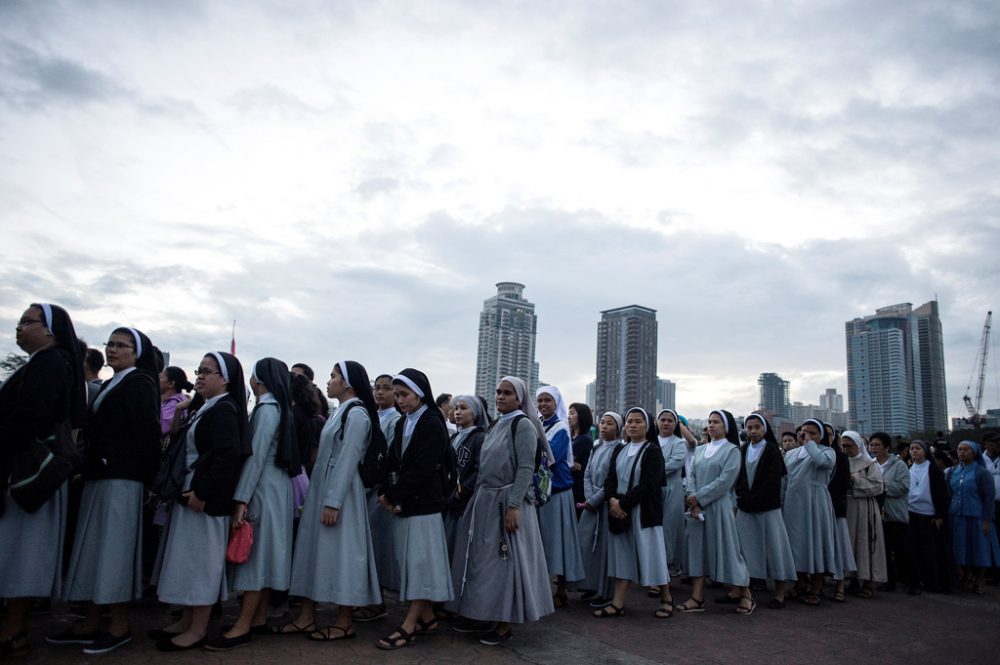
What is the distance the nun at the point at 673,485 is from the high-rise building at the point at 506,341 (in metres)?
72.9

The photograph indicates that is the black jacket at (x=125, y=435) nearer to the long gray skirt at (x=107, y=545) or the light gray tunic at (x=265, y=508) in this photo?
the long gray skirt at (x=107, y=545)

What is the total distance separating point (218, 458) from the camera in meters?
4.51

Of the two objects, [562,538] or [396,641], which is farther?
[562,538]

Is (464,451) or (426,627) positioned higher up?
(464,451)

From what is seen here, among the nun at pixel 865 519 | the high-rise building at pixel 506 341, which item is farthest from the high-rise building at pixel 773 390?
the nun at pixel 865 519

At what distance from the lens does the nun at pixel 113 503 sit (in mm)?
4285

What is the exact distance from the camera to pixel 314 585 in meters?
4.77

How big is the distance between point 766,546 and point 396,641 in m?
4.44

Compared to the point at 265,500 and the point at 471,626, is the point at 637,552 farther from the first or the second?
the point at 265,500

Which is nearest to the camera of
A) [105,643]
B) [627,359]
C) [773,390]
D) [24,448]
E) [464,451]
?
[24,448]

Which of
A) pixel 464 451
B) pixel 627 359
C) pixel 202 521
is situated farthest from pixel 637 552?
pixel 627 359

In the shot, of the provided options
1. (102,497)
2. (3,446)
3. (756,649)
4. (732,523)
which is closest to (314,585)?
(102,497)

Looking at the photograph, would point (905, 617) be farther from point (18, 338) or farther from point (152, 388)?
point (18, 338)

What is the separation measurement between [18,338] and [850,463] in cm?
897
